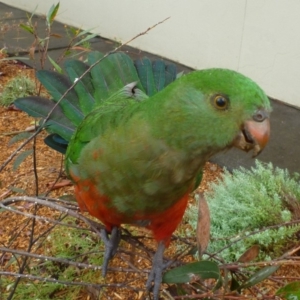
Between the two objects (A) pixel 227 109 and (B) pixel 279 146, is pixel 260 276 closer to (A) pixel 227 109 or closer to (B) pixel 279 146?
(A) pixel 227 109

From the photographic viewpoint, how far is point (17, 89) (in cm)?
322

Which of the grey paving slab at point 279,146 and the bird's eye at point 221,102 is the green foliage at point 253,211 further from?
the bird's eye at point 221,102

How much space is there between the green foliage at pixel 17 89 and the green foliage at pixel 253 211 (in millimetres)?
1597

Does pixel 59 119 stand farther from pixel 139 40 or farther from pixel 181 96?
pixel 139 40

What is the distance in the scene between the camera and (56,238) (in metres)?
2.10

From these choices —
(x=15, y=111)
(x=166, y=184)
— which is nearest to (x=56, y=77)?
(x=166, y=184)

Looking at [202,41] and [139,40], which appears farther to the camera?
[139,40]

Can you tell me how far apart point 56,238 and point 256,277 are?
1.34 meters

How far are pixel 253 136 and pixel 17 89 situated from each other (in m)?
2.62

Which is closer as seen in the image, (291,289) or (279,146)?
(291,289)

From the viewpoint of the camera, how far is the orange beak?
88 cm

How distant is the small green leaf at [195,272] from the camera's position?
905 mm

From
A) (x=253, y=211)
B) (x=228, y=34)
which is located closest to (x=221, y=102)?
(x=253, y=211)

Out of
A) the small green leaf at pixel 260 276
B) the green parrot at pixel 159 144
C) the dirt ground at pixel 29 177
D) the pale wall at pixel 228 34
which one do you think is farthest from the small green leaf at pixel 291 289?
the pale wall at pixel 228 34
